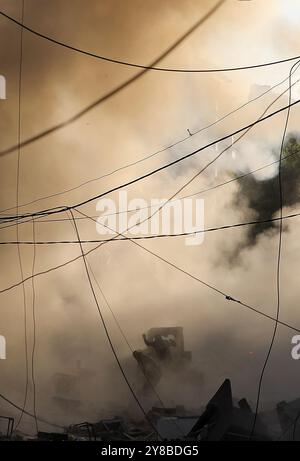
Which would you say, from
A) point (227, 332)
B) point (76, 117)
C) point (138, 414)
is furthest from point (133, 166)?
point (138, 414)

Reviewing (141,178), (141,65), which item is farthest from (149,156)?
(141,65)

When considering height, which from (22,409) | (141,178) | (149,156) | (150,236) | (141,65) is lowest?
(22,409)

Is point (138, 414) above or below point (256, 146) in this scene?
below

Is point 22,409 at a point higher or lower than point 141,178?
lower

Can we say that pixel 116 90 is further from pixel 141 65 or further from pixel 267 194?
pixel 267 194

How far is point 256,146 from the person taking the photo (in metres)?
6.43

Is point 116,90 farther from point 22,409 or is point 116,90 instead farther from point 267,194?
point 22,409

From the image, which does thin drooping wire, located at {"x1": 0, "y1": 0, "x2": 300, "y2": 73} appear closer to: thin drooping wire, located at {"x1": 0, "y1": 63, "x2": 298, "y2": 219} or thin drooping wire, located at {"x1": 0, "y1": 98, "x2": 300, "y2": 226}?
thin drooping wire, located at {"x1": 0, "y1": 63, "x2": 298, "y2": 219}

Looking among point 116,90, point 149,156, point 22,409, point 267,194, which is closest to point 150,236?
point 149,156

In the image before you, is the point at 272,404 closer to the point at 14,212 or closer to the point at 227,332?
the point at 227,332

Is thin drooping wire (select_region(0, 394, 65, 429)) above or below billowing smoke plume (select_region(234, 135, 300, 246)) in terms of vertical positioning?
below

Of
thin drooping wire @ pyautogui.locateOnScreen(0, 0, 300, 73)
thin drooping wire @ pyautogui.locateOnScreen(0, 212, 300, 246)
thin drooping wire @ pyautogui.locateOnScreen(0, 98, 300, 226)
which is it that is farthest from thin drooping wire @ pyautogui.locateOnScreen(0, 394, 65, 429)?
thin drooping wire @ pyautogui.locateOnScreen(0, 0, 300, 73)

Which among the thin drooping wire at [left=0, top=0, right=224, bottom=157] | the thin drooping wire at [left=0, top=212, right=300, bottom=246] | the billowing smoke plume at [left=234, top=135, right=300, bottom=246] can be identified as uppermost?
the thin drooping wire at [left=0, top=0, right=224, bottom=157]
